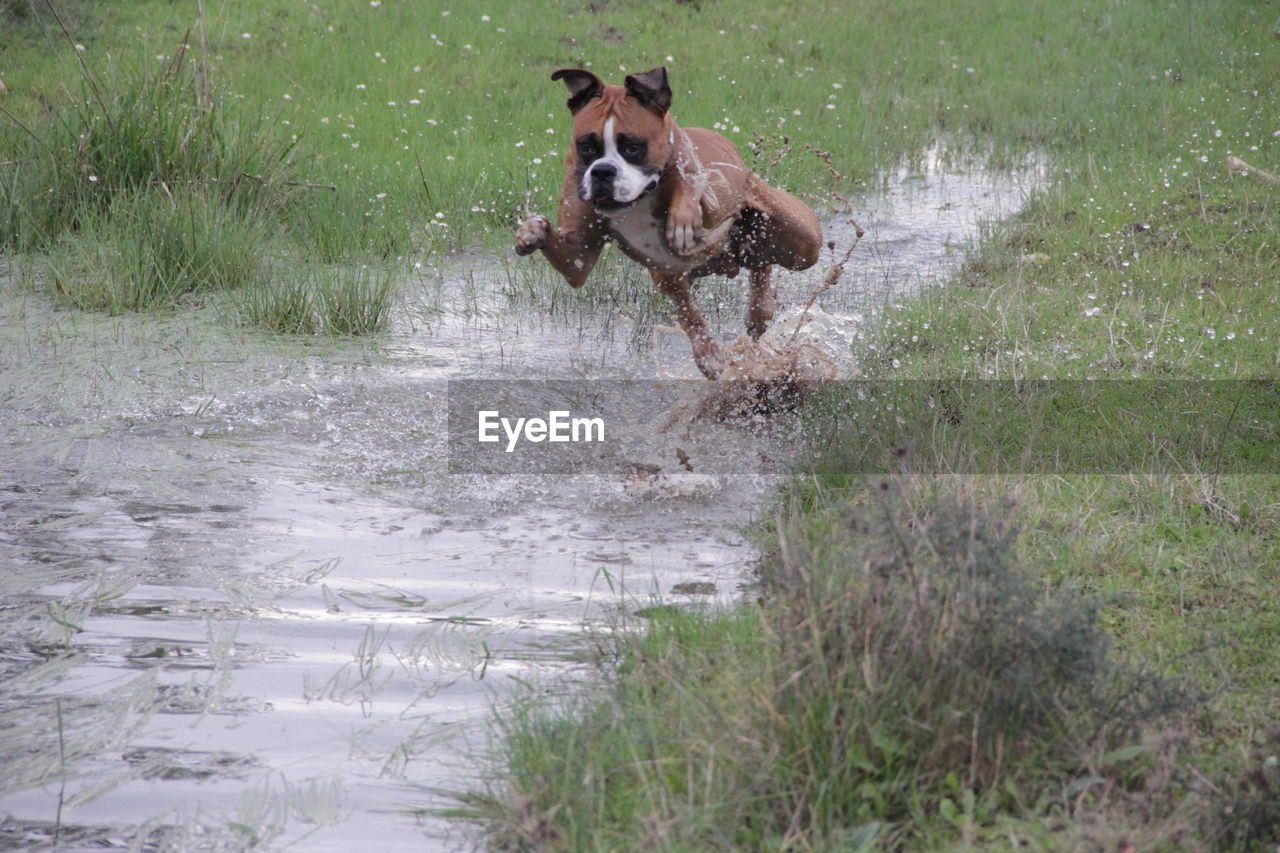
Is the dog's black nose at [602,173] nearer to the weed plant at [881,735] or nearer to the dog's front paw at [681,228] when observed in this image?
the dog's front paw at [681,228]

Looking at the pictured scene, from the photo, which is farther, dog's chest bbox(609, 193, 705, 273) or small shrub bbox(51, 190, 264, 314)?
small shrub bbox(51, 190, 264, 314)

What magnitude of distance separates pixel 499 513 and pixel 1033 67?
31.4 feet

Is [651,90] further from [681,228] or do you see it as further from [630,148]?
[681,228]

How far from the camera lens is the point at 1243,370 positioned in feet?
18.0

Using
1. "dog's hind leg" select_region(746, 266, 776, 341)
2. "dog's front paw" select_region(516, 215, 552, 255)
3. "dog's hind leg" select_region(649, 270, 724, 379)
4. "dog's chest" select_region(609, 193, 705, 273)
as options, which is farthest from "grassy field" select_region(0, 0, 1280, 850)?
"dog's front paw" select_region(516, 215, 552, 255)

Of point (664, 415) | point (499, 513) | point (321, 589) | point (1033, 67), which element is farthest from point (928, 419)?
point (1033, 67)

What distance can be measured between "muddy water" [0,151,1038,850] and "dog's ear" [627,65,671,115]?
4.90 ft

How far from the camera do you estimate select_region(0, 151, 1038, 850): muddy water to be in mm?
2930

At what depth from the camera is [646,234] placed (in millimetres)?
5234

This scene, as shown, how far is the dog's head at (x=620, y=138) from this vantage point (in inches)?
187

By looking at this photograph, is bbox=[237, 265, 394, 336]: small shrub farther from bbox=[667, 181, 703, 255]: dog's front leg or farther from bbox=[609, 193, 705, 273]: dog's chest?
bbox=[667, 181, 703, 255]: dog's front leg

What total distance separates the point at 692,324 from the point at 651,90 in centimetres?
137

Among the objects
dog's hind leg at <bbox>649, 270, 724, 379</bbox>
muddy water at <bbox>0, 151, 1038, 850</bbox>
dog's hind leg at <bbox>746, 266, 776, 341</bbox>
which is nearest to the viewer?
muddy water at <bbox>0, 151, 1038, 850</bbox>

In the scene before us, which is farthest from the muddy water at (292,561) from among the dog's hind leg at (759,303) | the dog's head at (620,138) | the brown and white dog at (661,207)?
the dog's head at (620,138)
